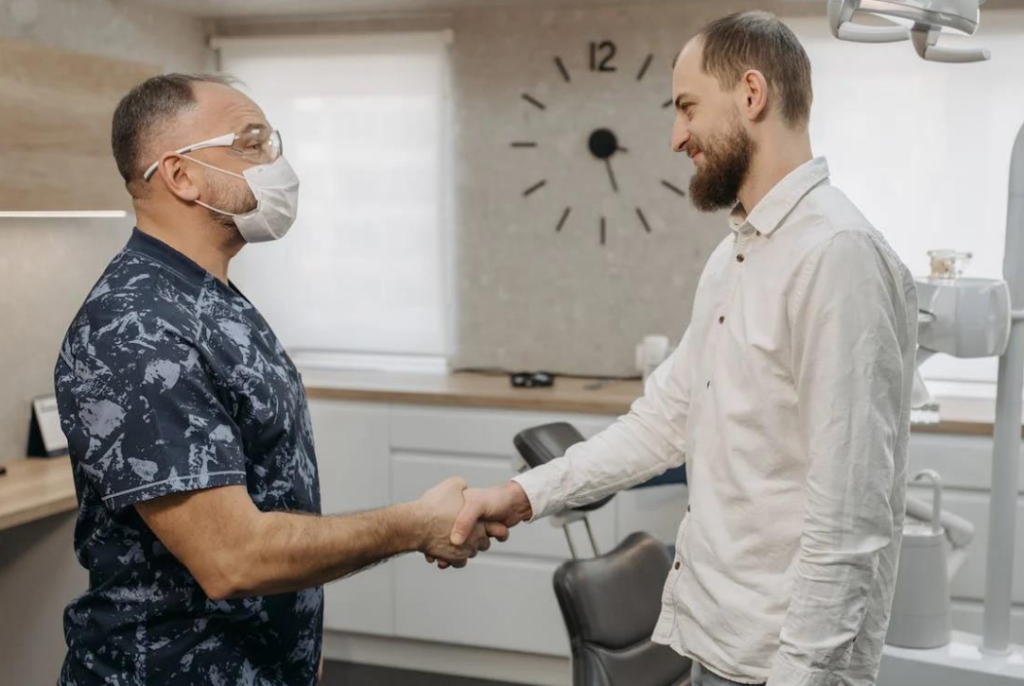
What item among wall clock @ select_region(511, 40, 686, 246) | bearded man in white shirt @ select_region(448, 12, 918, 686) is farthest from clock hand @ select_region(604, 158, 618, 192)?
bearded man in white shirt @ select_region(448, 12, 918, 686)

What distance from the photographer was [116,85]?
316cm

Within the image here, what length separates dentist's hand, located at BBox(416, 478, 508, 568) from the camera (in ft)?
5.92

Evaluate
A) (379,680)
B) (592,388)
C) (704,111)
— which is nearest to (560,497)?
(704,111)

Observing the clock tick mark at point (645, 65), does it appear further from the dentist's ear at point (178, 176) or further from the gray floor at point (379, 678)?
the dentist's ear at point (178, 176)

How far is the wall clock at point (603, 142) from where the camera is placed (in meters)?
3.75

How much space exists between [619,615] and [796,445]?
695mm

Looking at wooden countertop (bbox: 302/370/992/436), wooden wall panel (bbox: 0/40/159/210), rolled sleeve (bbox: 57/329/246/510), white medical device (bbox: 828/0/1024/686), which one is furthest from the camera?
wooden countertop (bbox: 302/370/992/436)

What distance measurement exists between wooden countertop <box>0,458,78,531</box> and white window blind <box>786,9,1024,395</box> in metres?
2.65

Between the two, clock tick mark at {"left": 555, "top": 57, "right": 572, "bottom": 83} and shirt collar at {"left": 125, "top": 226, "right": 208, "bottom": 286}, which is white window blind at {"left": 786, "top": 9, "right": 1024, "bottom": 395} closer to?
clock tick mark at {"left": 555, "top": 57, "right": 572, "bottom": 83}

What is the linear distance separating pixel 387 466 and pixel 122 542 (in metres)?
2.10

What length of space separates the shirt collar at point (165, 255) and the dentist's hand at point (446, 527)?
1.74 ft

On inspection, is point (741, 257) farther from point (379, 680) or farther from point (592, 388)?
point (379, 680)

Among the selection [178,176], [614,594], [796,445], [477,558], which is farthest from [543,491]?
[477,558]

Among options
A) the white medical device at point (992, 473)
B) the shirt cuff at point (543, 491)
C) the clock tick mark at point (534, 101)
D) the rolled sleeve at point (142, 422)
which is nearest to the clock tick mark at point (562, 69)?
the clock tick mark at point (534, 101)
